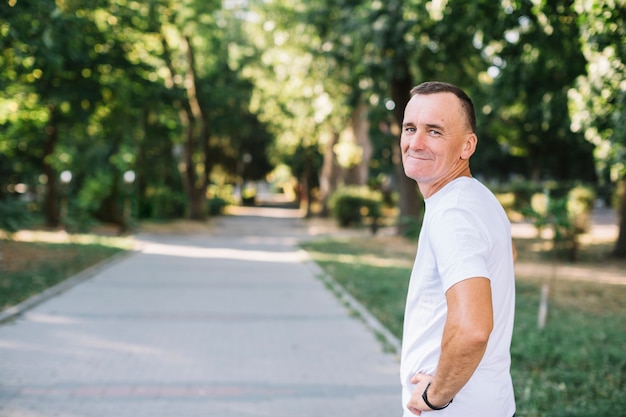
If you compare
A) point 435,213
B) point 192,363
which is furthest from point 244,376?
point 435,213

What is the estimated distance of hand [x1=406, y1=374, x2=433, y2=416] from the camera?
2131 millimetres

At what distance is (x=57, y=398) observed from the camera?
588 cm

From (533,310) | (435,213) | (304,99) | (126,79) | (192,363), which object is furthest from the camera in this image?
(304,99)

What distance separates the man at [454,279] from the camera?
1.93 metres

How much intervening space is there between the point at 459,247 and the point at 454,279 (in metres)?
0.09

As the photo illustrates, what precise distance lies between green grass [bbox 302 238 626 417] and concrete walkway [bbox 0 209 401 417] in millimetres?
956

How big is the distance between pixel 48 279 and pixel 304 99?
19.5 m

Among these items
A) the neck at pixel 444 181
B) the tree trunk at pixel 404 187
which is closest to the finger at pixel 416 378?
the neck at pixel 444 181

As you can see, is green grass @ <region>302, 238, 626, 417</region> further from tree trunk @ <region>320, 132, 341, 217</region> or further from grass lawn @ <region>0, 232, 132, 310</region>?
tree trunk @ <region>320, 132, 341, 217</region>

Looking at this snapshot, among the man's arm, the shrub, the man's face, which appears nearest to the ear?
the man's face

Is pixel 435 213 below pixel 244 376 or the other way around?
the other way around

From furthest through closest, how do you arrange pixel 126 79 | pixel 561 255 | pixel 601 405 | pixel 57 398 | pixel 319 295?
1. pixel 126 79
2. pixel 561 255
3. pixel 319 295
4. pixel 57 398
5. pixel 601 405

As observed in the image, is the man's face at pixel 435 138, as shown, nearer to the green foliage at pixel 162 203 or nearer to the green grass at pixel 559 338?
the green grass at pixel 559 338

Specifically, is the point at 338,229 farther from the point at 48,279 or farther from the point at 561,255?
the point at 48,279
